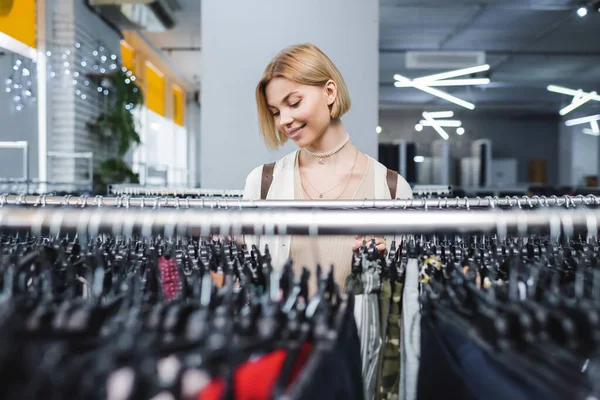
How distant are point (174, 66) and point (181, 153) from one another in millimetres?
2470

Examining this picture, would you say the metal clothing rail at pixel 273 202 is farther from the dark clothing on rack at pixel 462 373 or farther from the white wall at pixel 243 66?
the white wall at pixel 243 66

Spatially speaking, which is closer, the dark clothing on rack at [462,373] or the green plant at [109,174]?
the dark clothing on rack at [462,373]

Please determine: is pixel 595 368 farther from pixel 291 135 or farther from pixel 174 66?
pixel 174 66

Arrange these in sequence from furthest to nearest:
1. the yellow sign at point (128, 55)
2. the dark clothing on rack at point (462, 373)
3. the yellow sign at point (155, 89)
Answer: the yellow sign at point (155, 89) → the yellow sign at point (128, 55) → the dark clothing on rack at point (462, 373)

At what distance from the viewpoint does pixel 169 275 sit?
110 cm

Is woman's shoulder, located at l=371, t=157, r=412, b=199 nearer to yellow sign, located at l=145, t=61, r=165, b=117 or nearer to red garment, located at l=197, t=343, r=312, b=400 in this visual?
red garment, located at l=197, t=343, r=312, b=400

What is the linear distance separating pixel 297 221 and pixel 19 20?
15.6 ft

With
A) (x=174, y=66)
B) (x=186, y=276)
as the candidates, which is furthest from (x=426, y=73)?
(x=186, y=276)

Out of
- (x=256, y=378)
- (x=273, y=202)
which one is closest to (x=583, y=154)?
(x=273, y=202)

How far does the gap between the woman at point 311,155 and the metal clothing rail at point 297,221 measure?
53cm

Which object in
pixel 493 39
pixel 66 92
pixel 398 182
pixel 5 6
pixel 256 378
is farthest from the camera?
pixel 493 39

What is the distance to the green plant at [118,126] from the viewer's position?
5277 millimetres

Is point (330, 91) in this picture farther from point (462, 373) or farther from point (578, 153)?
point (578, 153)

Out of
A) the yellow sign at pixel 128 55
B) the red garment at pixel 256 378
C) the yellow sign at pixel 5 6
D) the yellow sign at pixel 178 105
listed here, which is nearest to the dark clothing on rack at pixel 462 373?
the red garment at pixel 256 378
